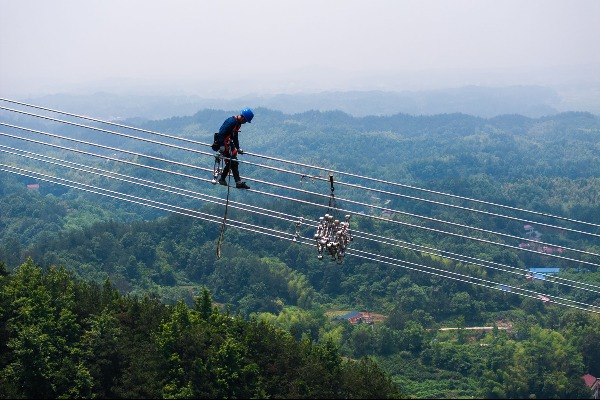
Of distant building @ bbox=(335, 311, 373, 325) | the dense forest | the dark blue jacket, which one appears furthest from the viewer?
distant building @ bbox=(335, 311, 373, 325)

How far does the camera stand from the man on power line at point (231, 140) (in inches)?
578

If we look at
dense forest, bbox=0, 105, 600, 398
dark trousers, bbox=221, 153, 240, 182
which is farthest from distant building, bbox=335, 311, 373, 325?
dark trousers, bbox=221, 153, 240, 182

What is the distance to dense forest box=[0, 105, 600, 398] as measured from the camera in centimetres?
2053

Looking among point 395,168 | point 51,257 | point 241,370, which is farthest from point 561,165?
point 241,370

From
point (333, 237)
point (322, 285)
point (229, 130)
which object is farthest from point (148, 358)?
point (322, 285)

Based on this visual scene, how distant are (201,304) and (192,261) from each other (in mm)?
33182

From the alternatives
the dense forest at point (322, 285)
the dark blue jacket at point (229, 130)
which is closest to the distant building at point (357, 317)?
the dense forest at point (322, 285)

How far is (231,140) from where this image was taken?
49.1 feet

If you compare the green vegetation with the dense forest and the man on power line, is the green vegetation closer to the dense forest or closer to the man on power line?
the dense forest

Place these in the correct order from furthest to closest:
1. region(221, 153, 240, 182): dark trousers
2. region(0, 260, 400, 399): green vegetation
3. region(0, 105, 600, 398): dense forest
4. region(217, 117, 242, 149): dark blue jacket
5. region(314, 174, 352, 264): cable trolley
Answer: region(0, 105, 600, 398): dense forest → region(0, 260, 400, 399): green vegetation → region(221, 153, 240, 182): dark trousers → region(314, 174, 352, 264): cable trolley → region(217, 117, 242, 149): dark blue jacket

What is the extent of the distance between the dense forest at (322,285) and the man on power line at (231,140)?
3.82 feet

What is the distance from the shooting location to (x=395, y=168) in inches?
4567

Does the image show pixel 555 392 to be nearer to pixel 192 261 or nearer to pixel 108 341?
pixel 108 341

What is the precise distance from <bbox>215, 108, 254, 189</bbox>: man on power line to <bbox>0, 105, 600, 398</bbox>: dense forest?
3.82 feet
